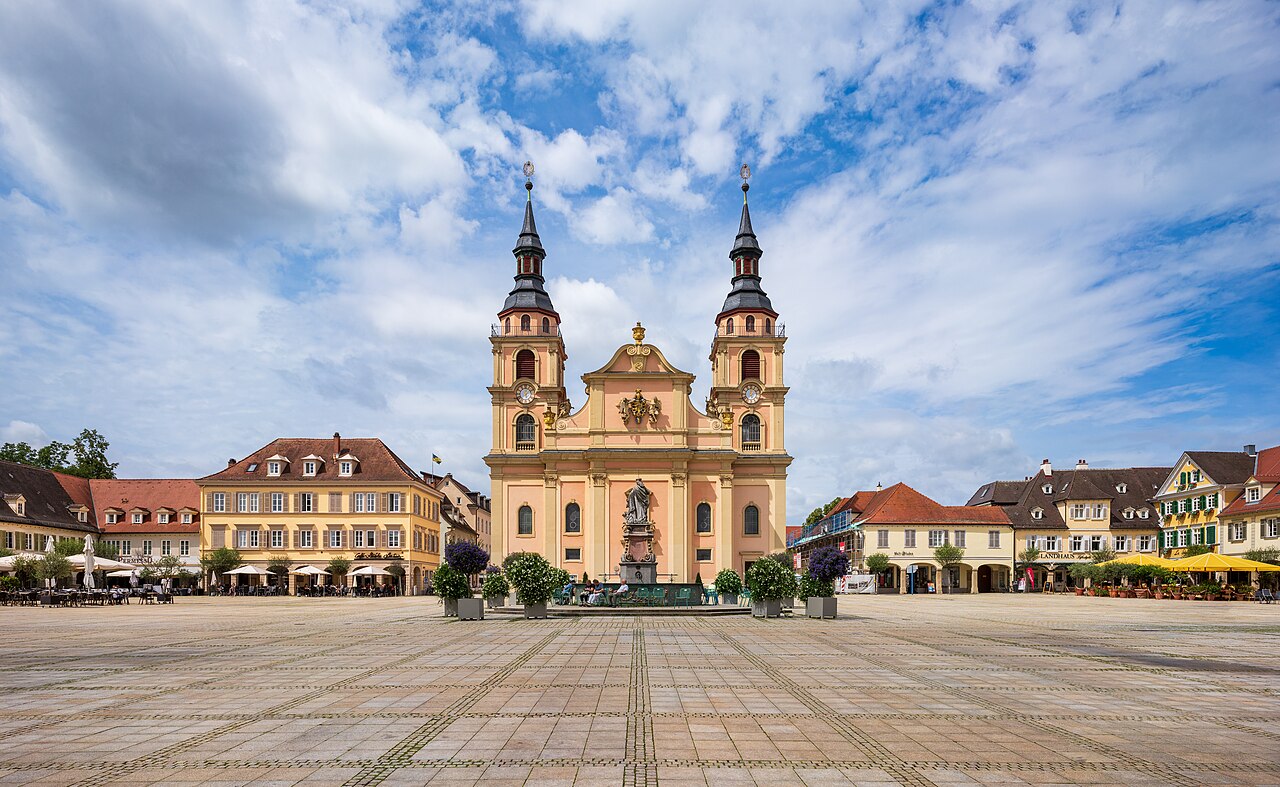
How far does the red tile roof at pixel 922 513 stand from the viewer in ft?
257

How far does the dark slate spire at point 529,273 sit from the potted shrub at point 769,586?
133 ft

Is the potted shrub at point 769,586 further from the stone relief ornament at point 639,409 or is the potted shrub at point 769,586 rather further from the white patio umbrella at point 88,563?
A: the white patio umbrella at point 88,563

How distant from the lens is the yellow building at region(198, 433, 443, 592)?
237ft

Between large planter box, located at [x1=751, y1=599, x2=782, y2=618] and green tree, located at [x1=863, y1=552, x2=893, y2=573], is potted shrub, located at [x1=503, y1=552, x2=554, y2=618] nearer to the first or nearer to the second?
large planter box, located at [x1=751, y1=599, x2=782, y2=618]

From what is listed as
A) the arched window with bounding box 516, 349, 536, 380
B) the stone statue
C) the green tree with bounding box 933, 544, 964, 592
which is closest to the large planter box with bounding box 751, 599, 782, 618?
the stone statue

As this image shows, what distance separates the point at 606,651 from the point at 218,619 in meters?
20.8

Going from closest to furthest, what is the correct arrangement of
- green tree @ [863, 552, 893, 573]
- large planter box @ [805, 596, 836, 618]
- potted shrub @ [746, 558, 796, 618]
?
large planter box @ [805, 596, 836, 618]
potted shrub @ [746, 558, 796, 618]
green tree @ [863, 552, 893, 573]

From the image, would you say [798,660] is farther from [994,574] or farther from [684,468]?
[994,574]

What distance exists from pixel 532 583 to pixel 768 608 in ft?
27.3

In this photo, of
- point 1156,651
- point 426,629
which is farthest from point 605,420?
point 1156,651

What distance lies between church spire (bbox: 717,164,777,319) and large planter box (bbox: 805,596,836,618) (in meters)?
39.5

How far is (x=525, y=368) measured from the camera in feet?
233

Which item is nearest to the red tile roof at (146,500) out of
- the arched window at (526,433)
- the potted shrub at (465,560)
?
the arched window at (526,433)

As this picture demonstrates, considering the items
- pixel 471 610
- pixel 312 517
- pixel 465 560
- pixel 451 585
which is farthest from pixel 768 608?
pixel 312 517
